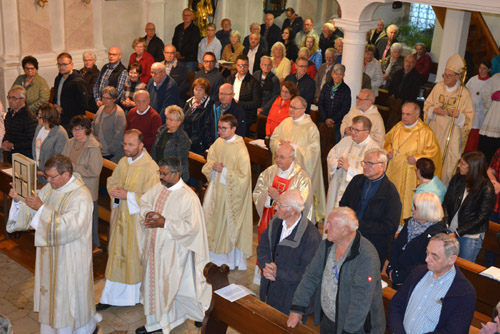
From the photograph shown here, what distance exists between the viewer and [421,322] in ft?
14.5

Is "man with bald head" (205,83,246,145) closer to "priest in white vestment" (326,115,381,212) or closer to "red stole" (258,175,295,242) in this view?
"priest in white vestment" (326,115,381,212)

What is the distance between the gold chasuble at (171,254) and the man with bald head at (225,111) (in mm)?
2645

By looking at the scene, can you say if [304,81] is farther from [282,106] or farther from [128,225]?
[128,225]

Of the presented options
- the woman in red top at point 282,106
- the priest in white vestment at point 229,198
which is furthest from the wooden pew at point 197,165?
the woman in red top at point 282,106

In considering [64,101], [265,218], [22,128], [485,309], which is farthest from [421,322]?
[64,101]

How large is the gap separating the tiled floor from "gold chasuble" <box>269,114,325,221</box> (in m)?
1.48

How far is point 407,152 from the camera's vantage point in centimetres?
782

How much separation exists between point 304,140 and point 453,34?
5395mm

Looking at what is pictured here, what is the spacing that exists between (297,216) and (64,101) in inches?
205

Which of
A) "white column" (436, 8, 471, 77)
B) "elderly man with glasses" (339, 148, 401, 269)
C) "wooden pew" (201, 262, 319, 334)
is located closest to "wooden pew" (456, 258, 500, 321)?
"elderly man with glasses" (339, 148, 401, 269)

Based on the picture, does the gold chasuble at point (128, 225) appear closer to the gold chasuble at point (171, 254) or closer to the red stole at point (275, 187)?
the gold chasuble at point (171, 254)

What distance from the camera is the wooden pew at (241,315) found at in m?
4.86

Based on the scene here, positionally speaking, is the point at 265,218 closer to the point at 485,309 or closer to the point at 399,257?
the point at 399,257

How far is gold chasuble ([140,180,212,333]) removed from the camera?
19.5 ft
